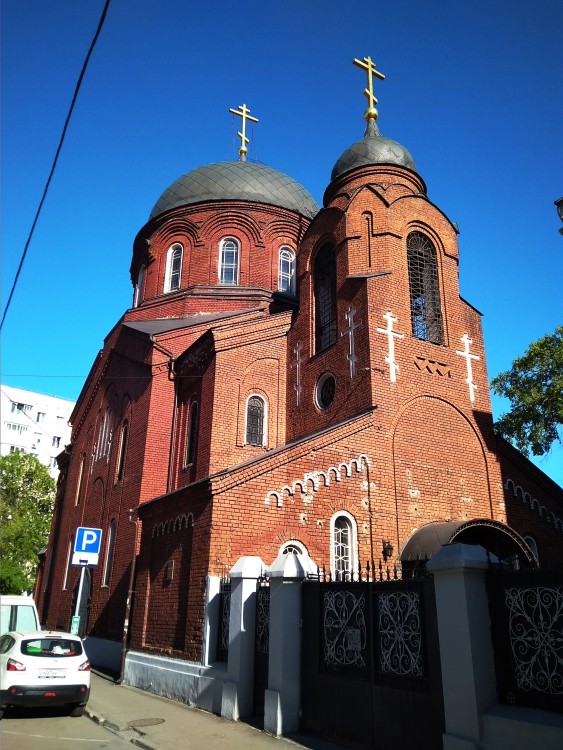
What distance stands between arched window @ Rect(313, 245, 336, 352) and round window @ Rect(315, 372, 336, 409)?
0.84m

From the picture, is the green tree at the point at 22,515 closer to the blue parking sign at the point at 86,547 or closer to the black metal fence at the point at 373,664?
the blue parking sign at the point at 86,547

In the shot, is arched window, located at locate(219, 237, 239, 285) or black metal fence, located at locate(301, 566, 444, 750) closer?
black metal fence, located at locate(301, 566, 444, 750)

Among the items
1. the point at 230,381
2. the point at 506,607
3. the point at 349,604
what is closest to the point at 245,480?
the point at 349,604

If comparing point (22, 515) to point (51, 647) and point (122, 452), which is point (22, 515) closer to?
point (122, 452)

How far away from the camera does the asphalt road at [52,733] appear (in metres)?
7.05

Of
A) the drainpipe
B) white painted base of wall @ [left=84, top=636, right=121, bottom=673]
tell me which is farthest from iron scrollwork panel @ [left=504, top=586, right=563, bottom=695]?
white painted base of wall @ [left=84, top=636, right=121, bottom=673]

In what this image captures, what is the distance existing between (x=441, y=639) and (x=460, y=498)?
23.9 feet

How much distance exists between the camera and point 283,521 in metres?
10.8

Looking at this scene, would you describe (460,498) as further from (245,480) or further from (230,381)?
(230,381)

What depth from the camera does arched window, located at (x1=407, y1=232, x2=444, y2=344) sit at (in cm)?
1448

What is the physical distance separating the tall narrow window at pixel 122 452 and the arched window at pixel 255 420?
4.69m

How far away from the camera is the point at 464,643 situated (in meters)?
5.56

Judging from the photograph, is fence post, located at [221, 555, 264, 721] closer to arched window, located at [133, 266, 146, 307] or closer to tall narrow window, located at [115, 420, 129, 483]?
tall narrow window, located at [115, 420, 129, 483]

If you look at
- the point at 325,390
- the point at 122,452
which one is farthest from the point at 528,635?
the point at 122,452
